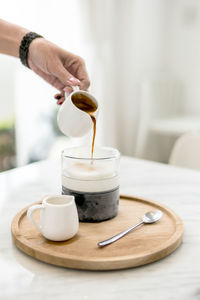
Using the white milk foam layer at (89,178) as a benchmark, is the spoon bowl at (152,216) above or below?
below

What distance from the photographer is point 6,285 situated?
2.44 feet

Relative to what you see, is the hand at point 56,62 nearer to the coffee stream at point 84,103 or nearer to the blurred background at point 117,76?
the coffee stream at point 84,103

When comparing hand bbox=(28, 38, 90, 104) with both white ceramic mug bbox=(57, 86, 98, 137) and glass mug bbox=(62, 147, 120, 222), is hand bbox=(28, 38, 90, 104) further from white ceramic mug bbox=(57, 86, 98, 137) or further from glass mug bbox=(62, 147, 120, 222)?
glass mug bbox=(62, 147, 120, 222)

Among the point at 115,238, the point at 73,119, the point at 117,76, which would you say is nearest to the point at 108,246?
the point at 115,238

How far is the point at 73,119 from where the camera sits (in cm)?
111

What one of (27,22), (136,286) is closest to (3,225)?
(136,286)

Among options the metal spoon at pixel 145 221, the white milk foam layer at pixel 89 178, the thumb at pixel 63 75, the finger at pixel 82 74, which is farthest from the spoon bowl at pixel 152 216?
the finger at pixel 82 74

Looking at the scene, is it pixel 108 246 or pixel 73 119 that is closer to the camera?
pixel 108 246

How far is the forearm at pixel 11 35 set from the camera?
4.76 feet

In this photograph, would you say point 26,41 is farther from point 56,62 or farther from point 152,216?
point 152,216

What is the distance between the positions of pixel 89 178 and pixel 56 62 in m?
0.54

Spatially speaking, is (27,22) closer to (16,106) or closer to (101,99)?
(16,106)

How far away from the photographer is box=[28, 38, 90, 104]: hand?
1.34 meters

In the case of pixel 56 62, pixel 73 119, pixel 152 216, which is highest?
pixel 56 62
